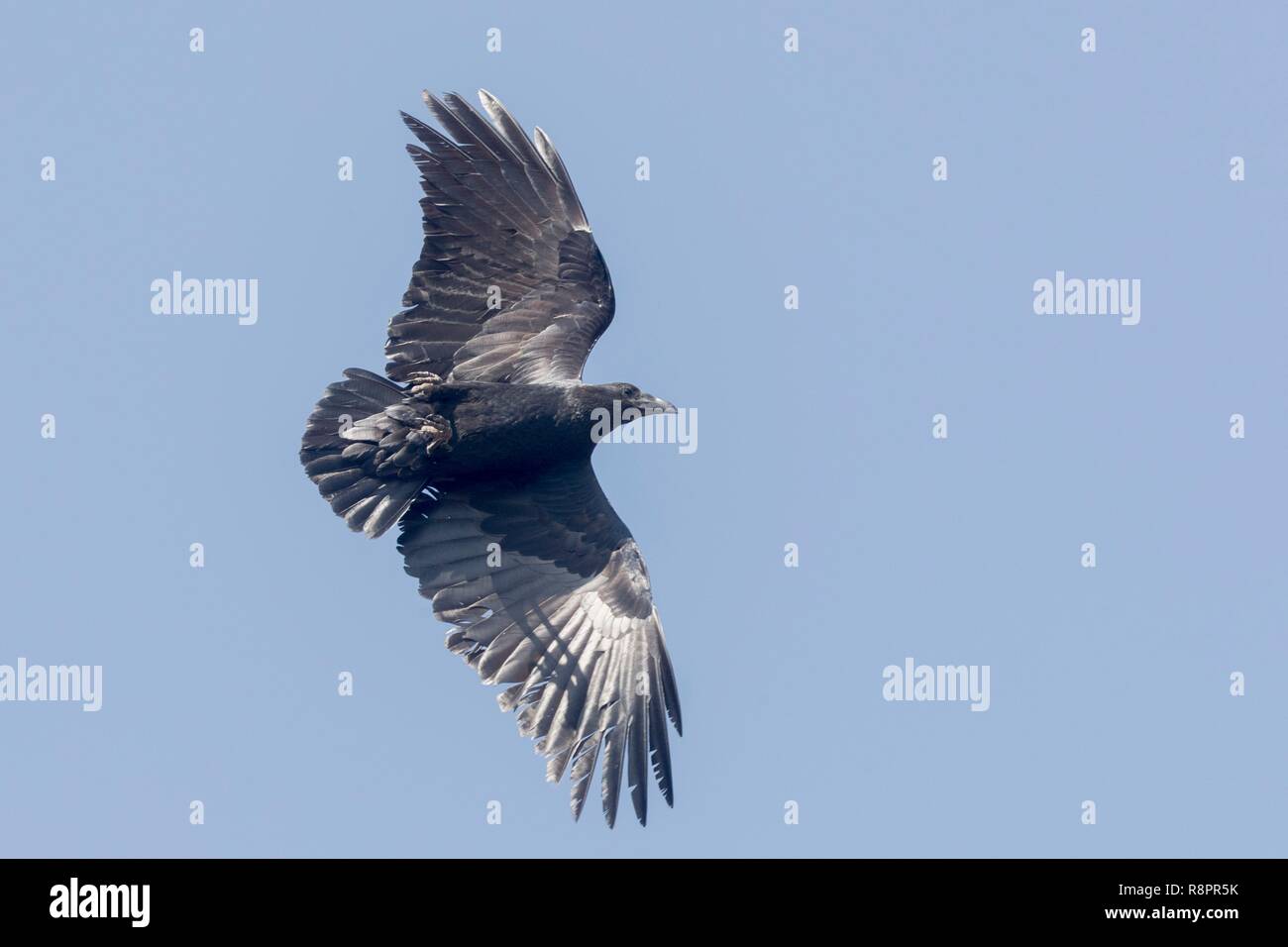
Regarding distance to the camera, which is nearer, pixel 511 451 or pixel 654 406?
pixel 511 451

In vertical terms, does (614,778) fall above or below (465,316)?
below

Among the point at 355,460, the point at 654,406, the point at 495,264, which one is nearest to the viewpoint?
the point at 355,460

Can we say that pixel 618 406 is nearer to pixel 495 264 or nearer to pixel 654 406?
pixel 654 406

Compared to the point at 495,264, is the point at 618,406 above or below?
below

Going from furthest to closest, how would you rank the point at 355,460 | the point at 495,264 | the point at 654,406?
the point at 654,406, the point at 495,264, the point at 355,460

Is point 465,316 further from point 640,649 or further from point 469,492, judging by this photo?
point 640,649

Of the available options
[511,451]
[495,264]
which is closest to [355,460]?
[511,451]

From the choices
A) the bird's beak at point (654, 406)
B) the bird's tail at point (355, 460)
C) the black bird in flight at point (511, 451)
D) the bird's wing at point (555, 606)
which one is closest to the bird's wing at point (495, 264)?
the black bird in flight at point (511, 451)

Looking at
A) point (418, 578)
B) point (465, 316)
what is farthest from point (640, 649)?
point (465, 316)
